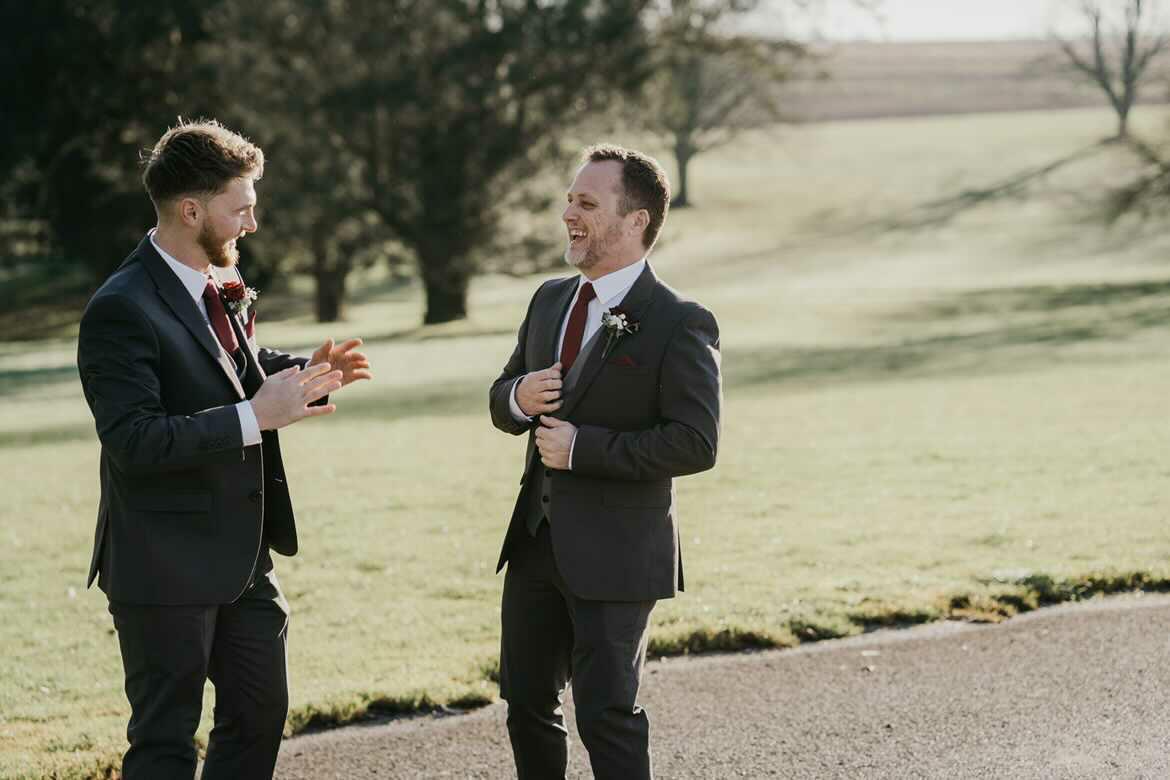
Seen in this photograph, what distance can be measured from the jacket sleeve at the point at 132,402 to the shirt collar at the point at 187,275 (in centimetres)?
23

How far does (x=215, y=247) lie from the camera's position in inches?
160

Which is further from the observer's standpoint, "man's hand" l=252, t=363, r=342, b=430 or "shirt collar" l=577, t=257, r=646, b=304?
"shirt collar" l=577, t=257, r=646, b=304

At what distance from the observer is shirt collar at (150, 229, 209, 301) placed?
13.3 ft

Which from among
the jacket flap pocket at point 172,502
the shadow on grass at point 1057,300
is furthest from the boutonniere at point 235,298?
the shadow on grass at point 1057,300

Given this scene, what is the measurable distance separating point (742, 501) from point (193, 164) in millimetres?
7795

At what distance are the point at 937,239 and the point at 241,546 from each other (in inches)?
2099

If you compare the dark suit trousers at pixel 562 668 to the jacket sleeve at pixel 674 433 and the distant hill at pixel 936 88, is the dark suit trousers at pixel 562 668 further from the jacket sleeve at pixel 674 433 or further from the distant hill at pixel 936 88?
the distant hill at pixel 936 88

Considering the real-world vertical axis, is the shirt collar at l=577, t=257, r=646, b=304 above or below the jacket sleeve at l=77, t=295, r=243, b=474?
above

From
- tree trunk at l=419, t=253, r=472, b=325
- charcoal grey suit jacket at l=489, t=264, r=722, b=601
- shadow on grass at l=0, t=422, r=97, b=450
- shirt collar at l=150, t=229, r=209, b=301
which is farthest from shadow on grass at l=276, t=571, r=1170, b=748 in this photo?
tree trunk at l=419, t=253, r=472, b=325

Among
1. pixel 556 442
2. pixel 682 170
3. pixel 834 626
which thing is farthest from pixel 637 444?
pixel 682 170

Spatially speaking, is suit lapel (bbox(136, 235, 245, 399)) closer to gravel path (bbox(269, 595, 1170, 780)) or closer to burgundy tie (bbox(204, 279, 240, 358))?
burgundy tie (bbox(204, 279, 240, 358))

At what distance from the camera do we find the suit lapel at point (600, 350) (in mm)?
4301

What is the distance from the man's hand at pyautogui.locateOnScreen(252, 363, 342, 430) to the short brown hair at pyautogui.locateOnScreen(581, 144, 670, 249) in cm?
114

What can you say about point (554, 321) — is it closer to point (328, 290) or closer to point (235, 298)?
point (235, 298)
